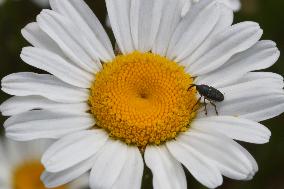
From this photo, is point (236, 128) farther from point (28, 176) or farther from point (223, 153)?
point (28, 176)

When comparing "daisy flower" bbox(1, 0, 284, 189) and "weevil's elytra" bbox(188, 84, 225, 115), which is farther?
"weevil's elytra" bbox(188, 84, 225, 115)

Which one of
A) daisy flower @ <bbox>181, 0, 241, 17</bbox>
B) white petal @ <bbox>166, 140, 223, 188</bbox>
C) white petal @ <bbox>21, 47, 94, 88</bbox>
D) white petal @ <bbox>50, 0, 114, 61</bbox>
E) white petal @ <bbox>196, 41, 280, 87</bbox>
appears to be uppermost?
daisy flower @ <bbox>181, 0, 241, 17</bbox>

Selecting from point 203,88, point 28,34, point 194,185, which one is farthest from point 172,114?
point 194,185

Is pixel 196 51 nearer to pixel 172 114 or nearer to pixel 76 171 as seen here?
pixel 172 114

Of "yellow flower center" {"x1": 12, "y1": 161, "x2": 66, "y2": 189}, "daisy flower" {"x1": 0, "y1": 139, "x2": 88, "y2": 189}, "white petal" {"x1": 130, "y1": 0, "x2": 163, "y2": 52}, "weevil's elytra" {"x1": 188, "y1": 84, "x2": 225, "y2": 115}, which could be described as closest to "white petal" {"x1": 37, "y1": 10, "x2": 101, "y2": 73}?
"white petal" {"x1": 130, "y1": 0, "x2": 163, "y2": 52}

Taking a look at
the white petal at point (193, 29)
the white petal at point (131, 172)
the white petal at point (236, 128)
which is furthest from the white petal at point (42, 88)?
the white petal at point (236, 128)

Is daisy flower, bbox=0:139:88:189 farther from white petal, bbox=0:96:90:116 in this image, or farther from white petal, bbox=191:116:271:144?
white petal, bbox=191:116:271:144

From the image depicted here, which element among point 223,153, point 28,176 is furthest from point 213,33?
point 28,176

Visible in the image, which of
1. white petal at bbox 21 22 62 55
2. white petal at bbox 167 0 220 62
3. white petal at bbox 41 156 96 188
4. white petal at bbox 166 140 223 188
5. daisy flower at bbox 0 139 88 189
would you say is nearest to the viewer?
white petal at bbox 166 140 223 188
